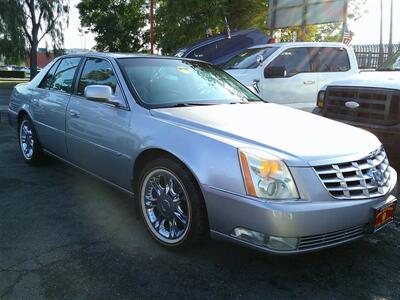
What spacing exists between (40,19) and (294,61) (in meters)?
25.4

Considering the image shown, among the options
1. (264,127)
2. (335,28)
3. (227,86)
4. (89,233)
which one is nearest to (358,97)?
(227,86)

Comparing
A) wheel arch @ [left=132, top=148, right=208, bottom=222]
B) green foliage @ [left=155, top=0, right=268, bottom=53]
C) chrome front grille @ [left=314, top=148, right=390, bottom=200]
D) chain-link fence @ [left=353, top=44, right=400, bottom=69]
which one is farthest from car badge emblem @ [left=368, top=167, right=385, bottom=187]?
chain-link fence @ [left=353, top=44, right=400, bottom=69]

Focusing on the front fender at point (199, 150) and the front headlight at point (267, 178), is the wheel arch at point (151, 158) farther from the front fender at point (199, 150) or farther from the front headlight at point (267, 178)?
the front headlight at point (267, 178)

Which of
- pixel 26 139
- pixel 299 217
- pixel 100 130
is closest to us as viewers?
pixel 299 217

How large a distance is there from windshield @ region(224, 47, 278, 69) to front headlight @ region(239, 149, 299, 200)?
19.1 feet

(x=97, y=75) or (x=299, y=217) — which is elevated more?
(x=97, y=75)

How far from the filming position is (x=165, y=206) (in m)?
3.46

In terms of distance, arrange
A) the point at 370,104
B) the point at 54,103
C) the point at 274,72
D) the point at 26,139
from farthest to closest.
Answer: the point at 274,72 → the point at 26,139 → the point at 370,104 → the point at 54,103

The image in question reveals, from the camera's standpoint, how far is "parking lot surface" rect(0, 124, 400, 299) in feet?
9.29

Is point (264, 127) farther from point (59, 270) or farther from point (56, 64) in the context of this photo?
point (56, 64)

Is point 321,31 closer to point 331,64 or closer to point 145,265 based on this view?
point 331,64

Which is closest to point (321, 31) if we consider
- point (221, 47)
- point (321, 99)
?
point (221, 47)

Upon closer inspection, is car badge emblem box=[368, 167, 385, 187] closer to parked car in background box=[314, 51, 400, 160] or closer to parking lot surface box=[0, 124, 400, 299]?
parking lot surface box=[0, 124, 400, 299]

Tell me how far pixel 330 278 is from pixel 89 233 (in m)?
1.98
